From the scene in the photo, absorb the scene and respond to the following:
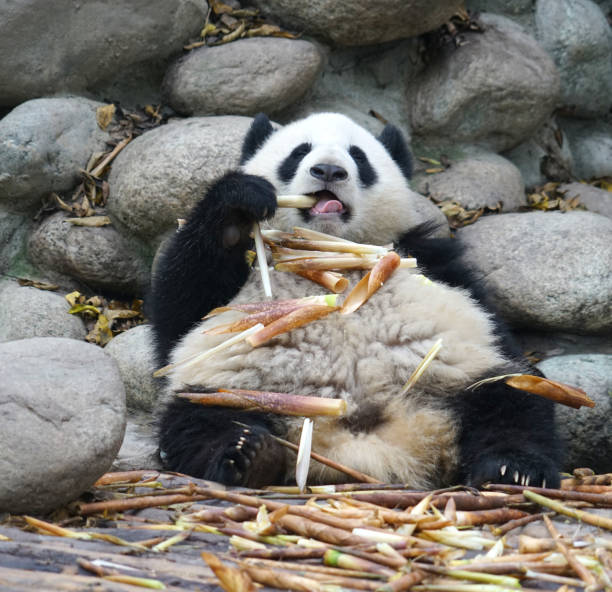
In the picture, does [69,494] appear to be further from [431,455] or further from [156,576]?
[431,455]

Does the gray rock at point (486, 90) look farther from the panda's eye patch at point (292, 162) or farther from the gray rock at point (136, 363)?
the gray rock at point (136, 363)

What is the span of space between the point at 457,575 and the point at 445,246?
6.78ft

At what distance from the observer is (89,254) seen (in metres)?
4.92

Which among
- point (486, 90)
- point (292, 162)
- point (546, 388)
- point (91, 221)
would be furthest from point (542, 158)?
point (546, 388)

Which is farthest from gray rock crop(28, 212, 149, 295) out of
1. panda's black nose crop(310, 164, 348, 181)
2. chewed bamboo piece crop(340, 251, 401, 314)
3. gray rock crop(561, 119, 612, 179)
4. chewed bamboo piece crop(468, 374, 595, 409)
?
gray rock crop(561, 119, 612, 179)

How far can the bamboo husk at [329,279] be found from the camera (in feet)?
10.5

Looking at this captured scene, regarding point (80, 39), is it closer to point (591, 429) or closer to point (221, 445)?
point (221, 445)

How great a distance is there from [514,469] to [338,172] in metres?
1.37

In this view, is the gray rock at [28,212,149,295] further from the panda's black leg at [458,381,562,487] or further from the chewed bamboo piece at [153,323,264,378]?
the panda's black leg at [458,381,562,487]

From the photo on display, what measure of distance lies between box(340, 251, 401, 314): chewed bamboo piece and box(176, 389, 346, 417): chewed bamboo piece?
1.34 ft

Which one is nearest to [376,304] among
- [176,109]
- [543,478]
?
[543,478]

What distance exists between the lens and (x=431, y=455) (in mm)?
2936

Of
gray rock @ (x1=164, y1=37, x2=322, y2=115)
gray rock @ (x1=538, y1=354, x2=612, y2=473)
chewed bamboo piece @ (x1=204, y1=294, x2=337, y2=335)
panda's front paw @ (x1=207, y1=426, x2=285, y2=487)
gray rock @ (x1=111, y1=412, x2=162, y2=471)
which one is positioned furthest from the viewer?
gray rock @ (x1=164, y1=37, x2=322, y2=115)

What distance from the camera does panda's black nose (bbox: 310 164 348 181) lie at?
3.39 meters
